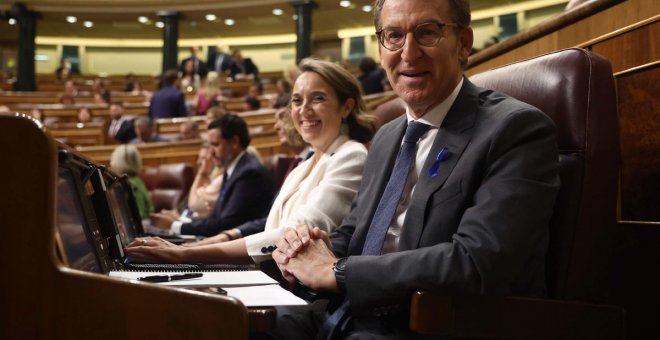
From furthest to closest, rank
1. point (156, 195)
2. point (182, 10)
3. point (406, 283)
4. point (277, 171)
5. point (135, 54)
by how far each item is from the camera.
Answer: point (135, 54)
point (182, 10)
point (156, 195)
point (277, 171)
point (406, 283)

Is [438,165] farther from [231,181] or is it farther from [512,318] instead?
[231,181]

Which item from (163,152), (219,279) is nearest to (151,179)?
(163,152)

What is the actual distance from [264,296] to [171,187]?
12.7 ft

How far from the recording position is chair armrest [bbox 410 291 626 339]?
101cm

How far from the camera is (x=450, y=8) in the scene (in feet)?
4.25

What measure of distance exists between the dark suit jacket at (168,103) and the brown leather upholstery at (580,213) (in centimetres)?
705

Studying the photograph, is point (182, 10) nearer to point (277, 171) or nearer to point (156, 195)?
point (156, 195)

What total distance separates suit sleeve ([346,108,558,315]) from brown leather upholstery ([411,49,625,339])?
53mm

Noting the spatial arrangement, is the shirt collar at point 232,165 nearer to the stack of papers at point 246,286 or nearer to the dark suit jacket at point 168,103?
the stack of papers at point 246,286

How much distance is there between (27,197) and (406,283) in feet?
1.89

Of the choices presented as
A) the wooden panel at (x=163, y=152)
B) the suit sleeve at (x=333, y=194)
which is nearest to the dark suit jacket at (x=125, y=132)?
the wooden panel at (x=163, y=152)

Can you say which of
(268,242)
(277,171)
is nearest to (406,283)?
(268,242)

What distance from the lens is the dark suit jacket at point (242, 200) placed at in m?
2.93

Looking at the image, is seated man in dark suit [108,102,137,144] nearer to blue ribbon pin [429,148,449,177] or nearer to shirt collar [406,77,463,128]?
shirt collar [406,77,463,128]
